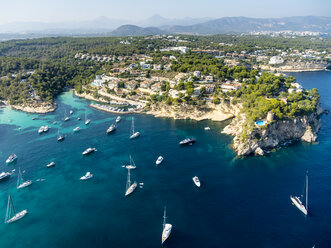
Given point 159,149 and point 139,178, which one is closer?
point 139,178

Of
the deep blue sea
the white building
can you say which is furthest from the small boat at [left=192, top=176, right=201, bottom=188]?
the white building

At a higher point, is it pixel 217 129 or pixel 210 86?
pixel 210 86

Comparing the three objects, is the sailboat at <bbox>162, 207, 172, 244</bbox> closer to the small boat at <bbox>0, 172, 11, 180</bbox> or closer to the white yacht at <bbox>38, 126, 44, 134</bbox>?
the small boat at <bbox>0, 172, 11, 180</bbox>

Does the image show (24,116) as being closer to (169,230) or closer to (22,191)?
(22,191)

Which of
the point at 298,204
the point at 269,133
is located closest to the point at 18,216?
the point at 298,204

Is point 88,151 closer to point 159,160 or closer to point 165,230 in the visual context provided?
point 159,160

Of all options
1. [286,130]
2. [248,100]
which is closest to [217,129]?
[248,100]

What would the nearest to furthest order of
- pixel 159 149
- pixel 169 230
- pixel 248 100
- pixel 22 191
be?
pixel 169 230 < pixel 22 191 < pixel 159 149 < pixel 248 100

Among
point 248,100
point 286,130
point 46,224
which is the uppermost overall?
point 248,100

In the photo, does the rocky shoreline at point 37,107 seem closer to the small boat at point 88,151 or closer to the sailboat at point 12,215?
the small boat at point 88,151
